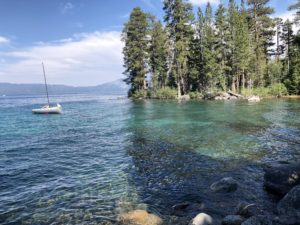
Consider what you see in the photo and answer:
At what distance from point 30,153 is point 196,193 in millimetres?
12134

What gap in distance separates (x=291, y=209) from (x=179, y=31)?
59.0 meters

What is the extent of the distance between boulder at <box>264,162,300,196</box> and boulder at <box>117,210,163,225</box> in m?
4.54

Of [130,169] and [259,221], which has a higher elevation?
[259,221]

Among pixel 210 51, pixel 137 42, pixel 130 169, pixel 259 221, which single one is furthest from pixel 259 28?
pixel 259 221

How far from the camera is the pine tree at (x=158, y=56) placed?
219ft

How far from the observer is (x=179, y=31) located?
6166cm

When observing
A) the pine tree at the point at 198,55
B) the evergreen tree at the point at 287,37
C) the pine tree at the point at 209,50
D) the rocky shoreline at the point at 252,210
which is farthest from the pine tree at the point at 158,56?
the rocky shoreline at the point at 252,210

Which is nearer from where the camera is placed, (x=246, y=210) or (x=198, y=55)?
(x=246, y=210)

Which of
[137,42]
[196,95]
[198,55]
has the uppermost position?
[137,42]

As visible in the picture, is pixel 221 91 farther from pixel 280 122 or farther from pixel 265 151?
pixel 265 151

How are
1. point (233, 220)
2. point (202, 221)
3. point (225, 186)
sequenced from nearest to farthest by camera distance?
point (233, 220)
point (202, 221)
point (225, 186)

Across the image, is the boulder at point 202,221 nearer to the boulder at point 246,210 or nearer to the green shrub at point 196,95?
the boulder at point 246,210

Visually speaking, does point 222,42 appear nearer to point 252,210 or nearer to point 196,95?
point 196,95

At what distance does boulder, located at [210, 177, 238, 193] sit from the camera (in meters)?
10.1
